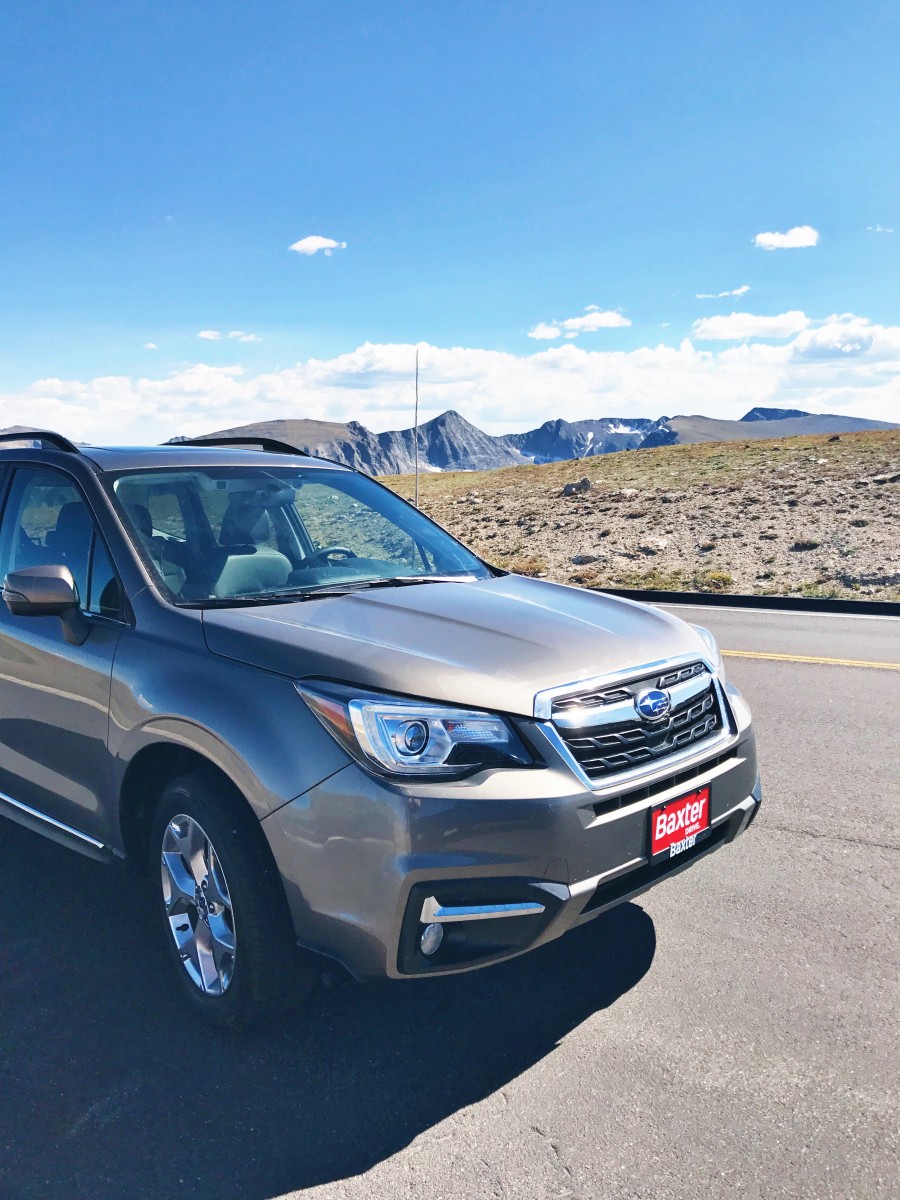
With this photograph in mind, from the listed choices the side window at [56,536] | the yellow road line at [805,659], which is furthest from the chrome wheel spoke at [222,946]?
the yellow road line at [805,659]

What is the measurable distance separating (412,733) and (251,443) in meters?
3.47

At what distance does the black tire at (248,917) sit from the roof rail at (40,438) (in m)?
1.89

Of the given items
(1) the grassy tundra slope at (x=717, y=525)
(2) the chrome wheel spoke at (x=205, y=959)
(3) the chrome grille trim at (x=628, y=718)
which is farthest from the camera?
(1) the grassy tundra slope at (x=717, y=525)

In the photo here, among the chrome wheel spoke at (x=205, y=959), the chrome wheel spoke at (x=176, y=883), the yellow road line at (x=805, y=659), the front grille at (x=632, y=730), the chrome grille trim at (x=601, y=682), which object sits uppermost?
the chrome grille trim at (x=601, y=682)

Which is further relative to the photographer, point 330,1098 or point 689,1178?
point 330,1098

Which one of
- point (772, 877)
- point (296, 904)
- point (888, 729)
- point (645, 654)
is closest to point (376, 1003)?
point (296, 904)

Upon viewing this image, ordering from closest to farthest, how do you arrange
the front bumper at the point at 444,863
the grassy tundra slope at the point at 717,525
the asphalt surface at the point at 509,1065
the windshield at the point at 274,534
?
the asphalt surface at the point at 509,1065 → the front bumper at the point at 444,863 → the windshield at the point at 274,534 → the grassy tundra slope at the point at 717,525

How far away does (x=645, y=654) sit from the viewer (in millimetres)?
3172

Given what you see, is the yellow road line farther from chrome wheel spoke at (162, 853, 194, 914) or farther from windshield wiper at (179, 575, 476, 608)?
chrome wheel spoke at (162, 853, 194, 914)

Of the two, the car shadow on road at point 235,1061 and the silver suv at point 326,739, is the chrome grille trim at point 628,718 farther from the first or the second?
the car shadow on road at point 235,1061

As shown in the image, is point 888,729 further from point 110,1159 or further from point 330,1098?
point 110,1159

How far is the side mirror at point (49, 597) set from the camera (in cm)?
336

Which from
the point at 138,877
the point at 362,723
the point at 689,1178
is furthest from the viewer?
the point at 138,877

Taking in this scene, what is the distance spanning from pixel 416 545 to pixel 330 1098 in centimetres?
244
